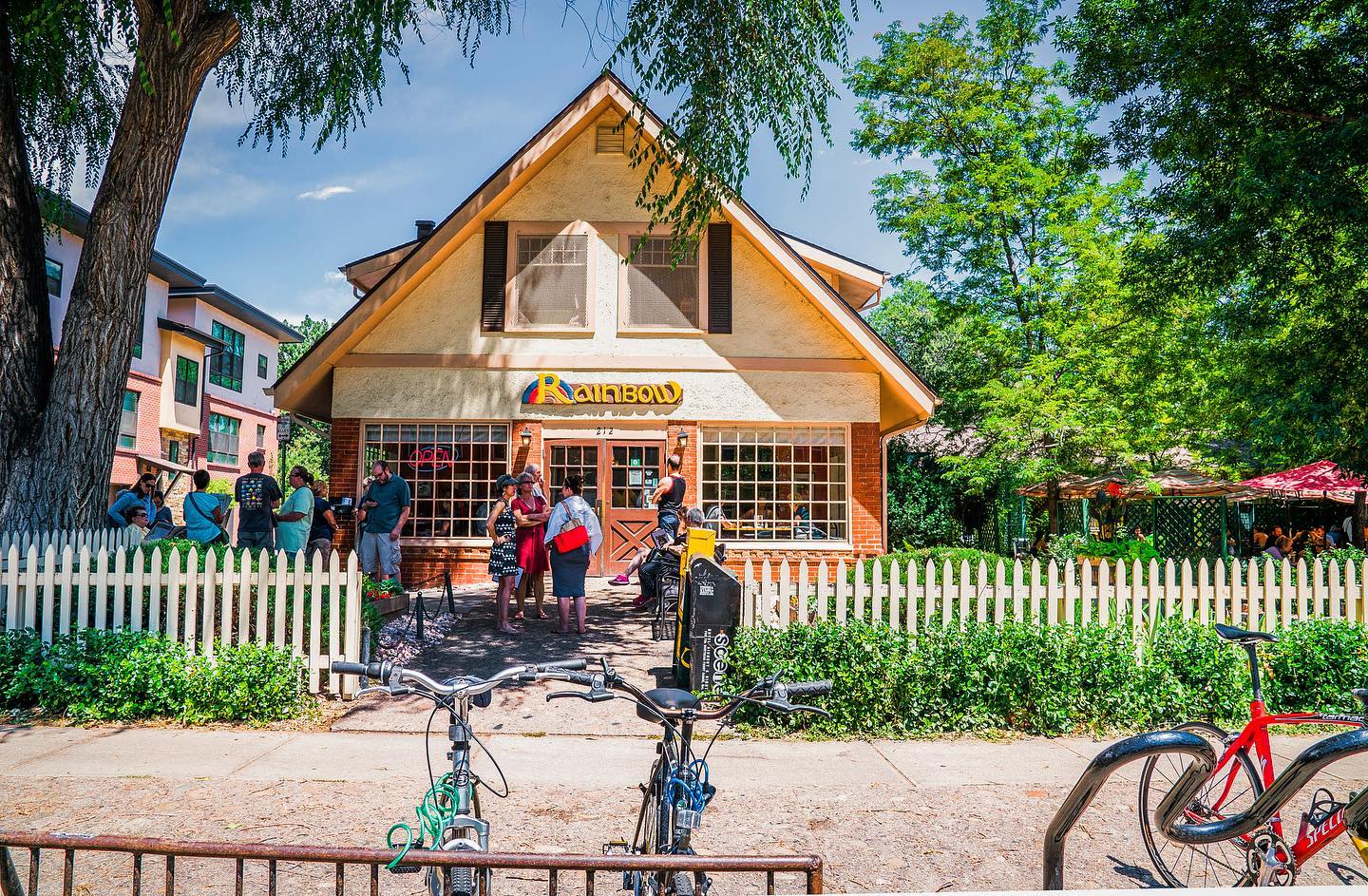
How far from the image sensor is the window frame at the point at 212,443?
121 ft

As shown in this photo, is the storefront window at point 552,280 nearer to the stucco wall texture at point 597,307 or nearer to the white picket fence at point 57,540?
the stucco wall texture at point 597,307

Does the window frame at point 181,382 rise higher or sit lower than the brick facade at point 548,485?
higher

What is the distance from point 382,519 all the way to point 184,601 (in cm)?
403

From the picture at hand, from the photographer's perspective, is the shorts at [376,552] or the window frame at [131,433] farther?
the window frame at [131,433]

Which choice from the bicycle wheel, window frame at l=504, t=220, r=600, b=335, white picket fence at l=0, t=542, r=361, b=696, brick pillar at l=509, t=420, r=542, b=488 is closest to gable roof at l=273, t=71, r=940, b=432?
window frame at l=504, t=220, r=600, b=335

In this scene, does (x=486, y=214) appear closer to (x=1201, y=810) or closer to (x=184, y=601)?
(x=184, y=601)

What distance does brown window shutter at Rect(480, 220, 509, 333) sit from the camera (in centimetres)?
1439

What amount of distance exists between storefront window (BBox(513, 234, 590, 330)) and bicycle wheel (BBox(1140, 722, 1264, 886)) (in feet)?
37.8

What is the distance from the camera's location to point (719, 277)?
14.5 m

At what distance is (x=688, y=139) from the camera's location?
10.4m

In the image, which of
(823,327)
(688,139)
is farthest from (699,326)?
(688,139)

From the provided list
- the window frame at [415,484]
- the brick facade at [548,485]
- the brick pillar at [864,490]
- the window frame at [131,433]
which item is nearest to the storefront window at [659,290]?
the brick facade at [548,485]

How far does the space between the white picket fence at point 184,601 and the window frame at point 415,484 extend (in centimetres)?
662

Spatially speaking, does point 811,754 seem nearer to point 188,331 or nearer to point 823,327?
point 823,327
